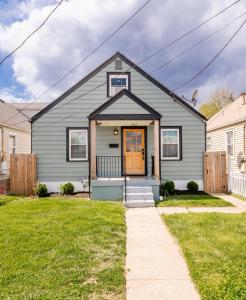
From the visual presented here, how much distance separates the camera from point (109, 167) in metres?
12.7

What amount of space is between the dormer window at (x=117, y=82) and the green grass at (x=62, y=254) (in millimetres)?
6168

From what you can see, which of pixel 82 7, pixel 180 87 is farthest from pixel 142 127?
pixel 82 7

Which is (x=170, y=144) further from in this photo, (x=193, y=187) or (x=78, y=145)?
(x=78, y=145)

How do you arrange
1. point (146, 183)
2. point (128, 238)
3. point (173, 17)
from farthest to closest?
point (146, 183)
point (173, 17)
point (128, 238)

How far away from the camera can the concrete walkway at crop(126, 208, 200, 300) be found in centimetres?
333

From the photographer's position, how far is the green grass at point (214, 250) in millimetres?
3379

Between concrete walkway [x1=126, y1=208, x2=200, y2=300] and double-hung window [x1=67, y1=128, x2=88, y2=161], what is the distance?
20.1 feet

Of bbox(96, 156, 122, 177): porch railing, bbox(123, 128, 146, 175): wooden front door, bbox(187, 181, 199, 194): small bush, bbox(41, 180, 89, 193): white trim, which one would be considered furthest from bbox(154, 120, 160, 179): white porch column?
bbox(41, 180, 89, 193): white trim

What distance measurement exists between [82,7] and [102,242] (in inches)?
218

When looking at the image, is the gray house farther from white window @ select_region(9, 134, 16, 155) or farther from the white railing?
white window @ select_region(9, 134, 16, 155)

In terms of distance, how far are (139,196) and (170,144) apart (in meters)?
3.54

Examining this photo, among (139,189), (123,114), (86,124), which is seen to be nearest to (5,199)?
(86,124)

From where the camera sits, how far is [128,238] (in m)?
5.70

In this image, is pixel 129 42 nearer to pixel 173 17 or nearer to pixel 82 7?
pixel 173 17
